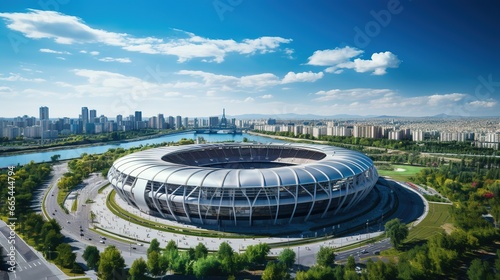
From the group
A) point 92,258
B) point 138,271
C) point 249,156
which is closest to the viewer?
point 138,271

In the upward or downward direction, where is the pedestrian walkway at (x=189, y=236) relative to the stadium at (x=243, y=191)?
downward

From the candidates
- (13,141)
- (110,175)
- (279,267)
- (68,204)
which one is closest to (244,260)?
(279,267)

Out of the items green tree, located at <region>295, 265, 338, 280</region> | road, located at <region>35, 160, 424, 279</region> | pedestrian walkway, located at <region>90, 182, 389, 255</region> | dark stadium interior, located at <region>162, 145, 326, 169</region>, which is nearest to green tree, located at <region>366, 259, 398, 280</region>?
green tree, located at <region>295, 265, 338, 280</region>

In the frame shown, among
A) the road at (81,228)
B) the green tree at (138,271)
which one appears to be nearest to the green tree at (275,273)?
the green tree at (138,271)

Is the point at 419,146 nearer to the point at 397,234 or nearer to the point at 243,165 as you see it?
the point at 243,165

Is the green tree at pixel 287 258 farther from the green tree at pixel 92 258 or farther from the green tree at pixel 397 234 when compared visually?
the green tree at pixel 92 258

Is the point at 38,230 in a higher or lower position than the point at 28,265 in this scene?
higher

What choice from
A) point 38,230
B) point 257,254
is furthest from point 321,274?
point 38,230
